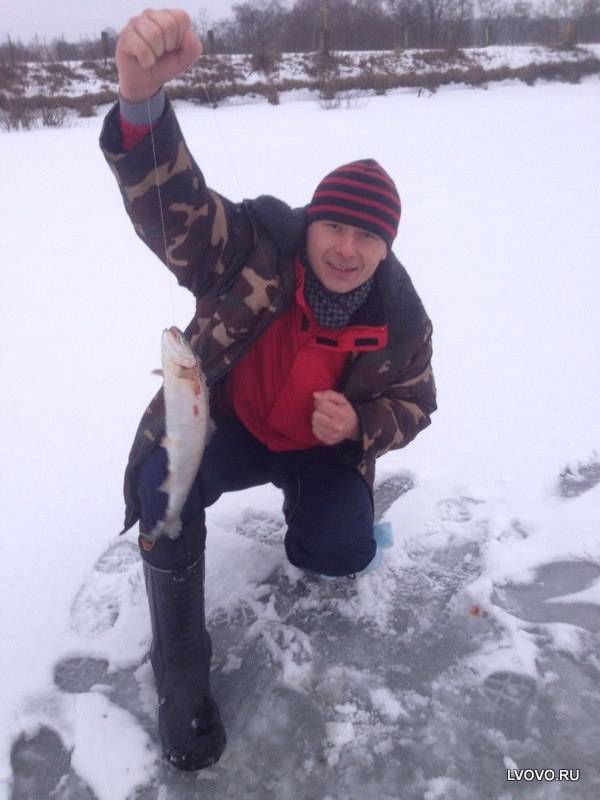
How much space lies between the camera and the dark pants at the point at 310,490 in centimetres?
236

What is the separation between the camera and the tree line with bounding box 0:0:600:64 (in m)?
29.7

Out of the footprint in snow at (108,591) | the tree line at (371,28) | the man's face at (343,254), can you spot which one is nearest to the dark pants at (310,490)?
the footprint in snow at (108,591)

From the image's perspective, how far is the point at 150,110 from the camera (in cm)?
180

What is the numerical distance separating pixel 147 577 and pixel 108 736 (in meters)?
0.47

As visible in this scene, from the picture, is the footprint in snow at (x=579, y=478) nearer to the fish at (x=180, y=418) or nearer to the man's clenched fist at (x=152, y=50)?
the fish at (x=180, y=418)

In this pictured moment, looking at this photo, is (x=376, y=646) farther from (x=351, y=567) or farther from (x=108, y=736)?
(x=108, y=736)

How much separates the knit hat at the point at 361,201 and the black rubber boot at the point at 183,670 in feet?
3.86

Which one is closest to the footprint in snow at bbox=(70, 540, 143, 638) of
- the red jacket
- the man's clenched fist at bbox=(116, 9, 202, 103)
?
the red jacket

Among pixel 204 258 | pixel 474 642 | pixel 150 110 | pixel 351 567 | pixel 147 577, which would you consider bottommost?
pixel 474 642

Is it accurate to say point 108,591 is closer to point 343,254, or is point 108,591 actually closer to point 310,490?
point 310,490

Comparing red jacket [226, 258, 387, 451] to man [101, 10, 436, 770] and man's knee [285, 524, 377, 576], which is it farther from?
man's knee [285, 524, 377, 576]

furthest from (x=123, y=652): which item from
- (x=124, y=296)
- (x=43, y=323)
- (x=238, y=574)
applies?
(x=124, y=296)

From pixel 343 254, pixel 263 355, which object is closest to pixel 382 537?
pixel 263 355

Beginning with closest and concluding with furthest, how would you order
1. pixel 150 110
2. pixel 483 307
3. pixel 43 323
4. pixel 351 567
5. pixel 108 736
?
pixel 150 110
pixel 108 736
pixel 351 567
pixel 43 323
pixel 483 307
